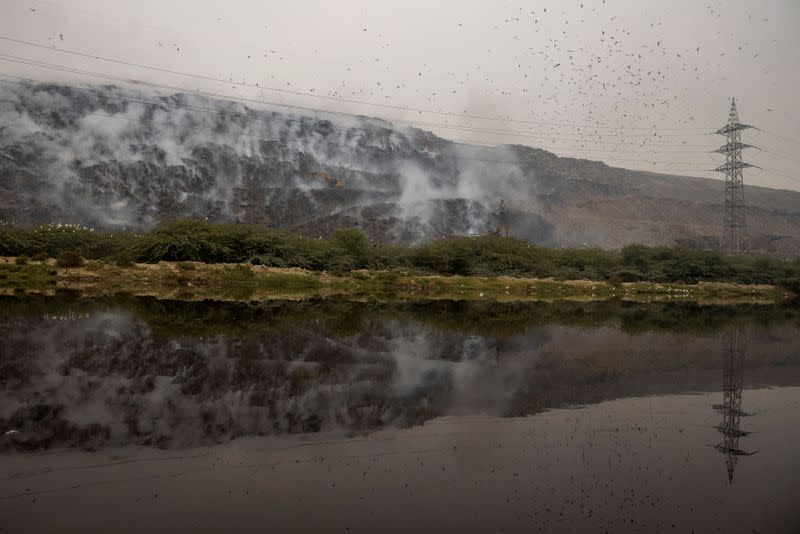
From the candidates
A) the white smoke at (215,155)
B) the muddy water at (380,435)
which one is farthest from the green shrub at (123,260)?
the white smoke at (215,155)

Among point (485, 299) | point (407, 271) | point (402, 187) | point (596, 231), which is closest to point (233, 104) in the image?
point (402, 187)

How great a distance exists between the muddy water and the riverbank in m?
19.1

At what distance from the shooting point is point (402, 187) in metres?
123

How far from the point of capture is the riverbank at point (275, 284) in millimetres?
36625

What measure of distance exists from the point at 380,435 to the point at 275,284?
35.8 m

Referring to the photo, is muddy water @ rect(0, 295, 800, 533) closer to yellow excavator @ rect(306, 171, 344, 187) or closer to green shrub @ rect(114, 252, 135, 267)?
green shrub @ rect(114, 252, 135, 267)

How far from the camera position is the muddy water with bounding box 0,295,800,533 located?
5.86m

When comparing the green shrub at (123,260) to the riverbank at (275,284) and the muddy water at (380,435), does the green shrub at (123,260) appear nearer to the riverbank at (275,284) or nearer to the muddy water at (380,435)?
the riverbank at (275,284)

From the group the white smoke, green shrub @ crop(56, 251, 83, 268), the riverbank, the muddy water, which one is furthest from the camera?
the white smoke

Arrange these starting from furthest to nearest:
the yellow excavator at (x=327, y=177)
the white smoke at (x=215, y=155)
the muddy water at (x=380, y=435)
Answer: the yellow excavator at (x=327, y=177) < the white smoke at (x=215, y=155) < the muddy water at (x=380, y=435)

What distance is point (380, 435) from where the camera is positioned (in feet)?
27.3

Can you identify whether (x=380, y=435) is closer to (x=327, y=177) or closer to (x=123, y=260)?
(x=123, y=260)

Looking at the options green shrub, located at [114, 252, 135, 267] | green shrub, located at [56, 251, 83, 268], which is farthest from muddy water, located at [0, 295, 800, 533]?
green shrub, located at [114, 252, 135, 267]

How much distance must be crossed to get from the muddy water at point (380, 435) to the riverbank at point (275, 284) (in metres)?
19.1
